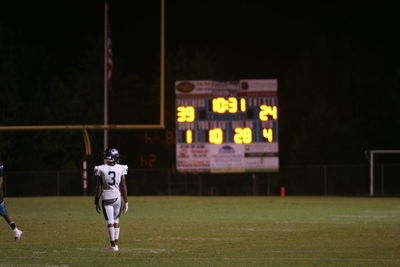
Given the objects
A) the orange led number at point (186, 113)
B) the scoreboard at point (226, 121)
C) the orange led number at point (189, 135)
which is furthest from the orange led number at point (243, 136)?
the orange led number at point (186, 113)

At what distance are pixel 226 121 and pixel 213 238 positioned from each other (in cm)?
1657

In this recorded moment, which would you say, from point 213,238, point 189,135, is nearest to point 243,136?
point 189,135

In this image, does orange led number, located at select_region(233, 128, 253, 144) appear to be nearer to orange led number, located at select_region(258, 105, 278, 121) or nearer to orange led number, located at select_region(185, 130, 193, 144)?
orange led number, located at select_region(258, 105, 278, 121)

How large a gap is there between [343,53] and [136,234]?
3939 centimetres

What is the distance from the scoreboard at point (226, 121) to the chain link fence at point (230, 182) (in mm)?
3248

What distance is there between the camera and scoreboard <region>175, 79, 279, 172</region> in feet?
98.0

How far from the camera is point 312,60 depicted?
53188 millimetres

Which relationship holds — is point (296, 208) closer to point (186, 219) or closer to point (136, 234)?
point (186, 219)

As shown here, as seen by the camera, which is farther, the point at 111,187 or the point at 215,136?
the point at 215,136

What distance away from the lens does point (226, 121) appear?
30.0 meters

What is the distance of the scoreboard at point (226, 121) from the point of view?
29.9m

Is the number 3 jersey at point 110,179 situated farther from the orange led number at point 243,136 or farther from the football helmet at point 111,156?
the orange led number at point 243,136

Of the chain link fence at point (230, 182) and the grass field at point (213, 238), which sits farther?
the chain link fence at point (230, 182)

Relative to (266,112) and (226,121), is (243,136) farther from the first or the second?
(266,112)
